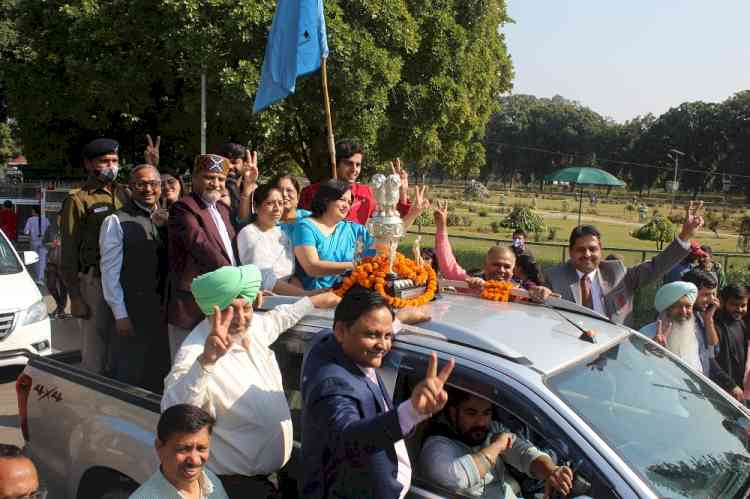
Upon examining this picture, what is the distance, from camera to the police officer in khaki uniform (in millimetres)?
4824

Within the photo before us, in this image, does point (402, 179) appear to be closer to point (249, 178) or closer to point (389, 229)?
point (389, 229)

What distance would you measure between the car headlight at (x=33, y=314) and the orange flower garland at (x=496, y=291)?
5473 mm

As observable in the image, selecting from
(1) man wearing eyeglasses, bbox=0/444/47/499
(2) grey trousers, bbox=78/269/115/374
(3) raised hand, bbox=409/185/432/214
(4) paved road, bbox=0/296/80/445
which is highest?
(3) raised hand, bbox=409/185/432/214

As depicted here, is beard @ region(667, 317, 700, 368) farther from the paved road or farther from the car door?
the paved road

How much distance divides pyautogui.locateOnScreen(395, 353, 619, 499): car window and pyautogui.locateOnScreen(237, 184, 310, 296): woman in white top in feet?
4.30

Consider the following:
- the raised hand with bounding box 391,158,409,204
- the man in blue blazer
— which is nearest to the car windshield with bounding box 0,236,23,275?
the raised hand with bounding box 391,158,409,204

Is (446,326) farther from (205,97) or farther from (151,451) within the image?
(205,97)

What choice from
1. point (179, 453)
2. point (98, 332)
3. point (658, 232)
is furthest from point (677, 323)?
point (658, 232)

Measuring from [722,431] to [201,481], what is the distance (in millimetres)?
2151

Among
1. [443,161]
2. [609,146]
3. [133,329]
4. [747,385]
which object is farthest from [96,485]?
[609,146]

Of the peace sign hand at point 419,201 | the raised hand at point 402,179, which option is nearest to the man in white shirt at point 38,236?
the raised hand at point 402,179

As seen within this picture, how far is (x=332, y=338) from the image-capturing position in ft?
8.27

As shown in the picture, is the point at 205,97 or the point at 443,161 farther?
the point at 443,161

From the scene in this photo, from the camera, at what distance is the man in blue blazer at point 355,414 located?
6.98 feet
